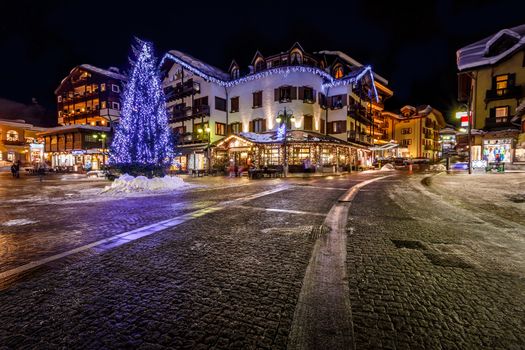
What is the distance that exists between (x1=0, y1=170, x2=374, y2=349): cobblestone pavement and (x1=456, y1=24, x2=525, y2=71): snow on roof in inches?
1417

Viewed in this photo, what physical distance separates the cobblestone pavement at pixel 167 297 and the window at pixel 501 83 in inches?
1406

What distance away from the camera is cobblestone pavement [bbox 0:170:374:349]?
A: 6.70 feet

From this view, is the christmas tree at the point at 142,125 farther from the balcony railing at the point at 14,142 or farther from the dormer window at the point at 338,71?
the balcony railing at the point at 14,142

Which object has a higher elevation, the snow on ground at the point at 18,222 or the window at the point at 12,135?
the window at the point at 12,135

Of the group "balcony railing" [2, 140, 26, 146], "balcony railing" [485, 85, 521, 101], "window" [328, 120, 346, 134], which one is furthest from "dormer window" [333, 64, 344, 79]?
"balcony railing" [2, 140, 26, 146]

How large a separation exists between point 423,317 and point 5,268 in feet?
16.9

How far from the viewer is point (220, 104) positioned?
3319 cm

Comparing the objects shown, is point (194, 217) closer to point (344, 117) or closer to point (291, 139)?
point (291, 139)

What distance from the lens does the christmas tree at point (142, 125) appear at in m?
15.2

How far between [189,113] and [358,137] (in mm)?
23697

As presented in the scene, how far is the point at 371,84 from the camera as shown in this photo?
125ft

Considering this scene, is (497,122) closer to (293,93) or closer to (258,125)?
(293,93)

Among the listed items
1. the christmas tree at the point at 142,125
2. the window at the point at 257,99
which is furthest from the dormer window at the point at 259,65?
the christmas tree at the point at 142,125

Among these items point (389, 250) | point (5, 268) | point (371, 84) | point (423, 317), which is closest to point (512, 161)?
point (371, 84)
